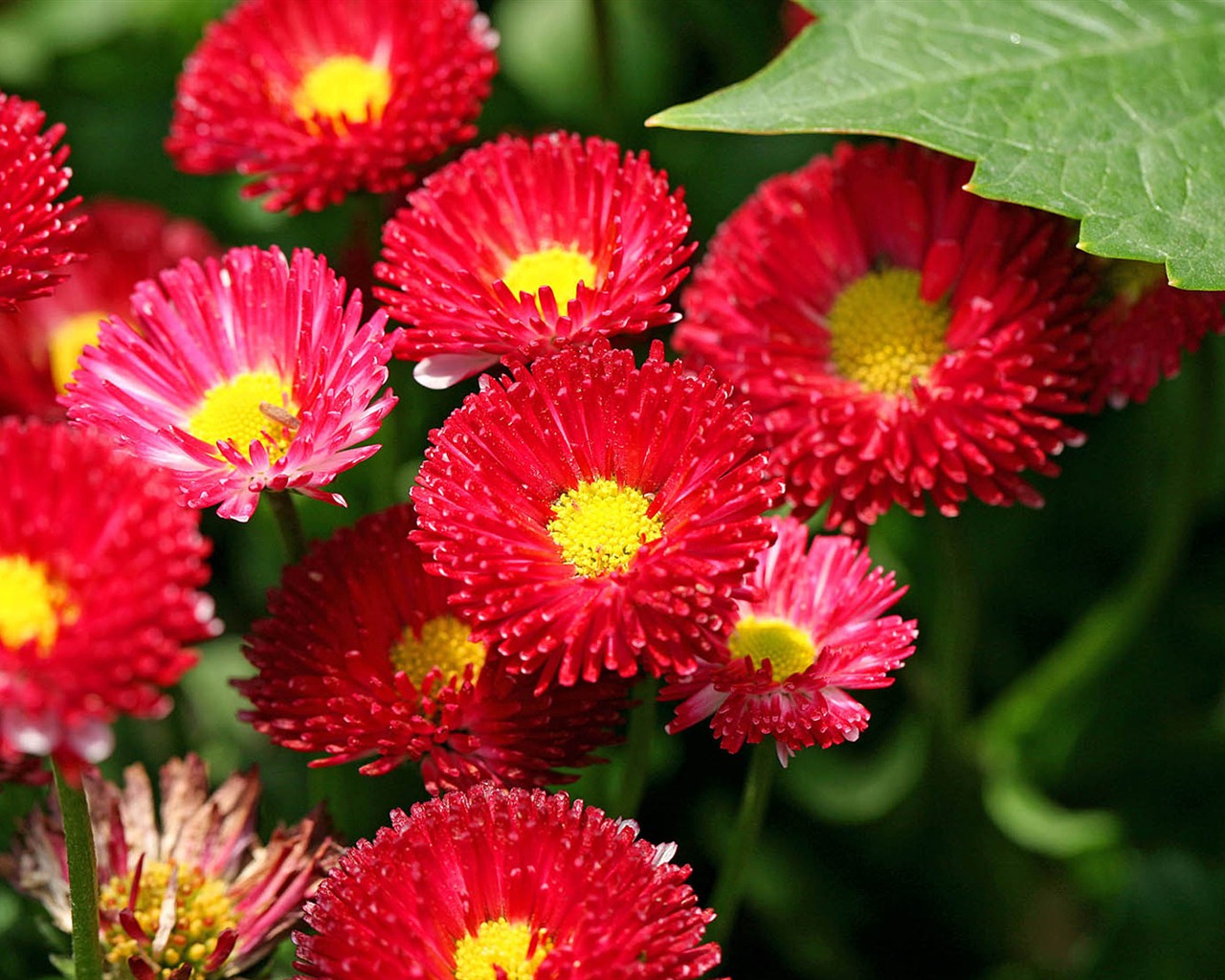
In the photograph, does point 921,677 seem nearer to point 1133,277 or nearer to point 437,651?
point 1133,277

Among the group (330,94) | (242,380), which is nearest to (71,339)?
(330,94)

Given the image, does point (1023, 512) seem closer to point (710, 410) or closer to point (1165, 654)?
point (1165, 654)

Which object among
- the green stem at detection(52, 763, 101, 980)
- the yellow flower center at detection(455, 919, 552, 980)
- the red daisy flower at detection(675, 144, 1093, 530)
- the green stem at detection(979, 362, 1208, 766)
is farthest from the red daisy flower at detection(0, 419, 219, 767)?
the green stem at detection(979, 362, 1208, 766)

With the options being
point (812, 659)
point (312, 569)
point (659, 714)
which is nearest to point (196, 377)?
point (312, 569)

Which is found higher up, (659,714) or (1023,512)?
(1023,512)

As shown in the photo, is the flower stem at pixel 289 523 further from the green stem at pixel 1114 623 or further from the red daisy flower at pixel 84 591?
the green stem at pixel 1114 623
